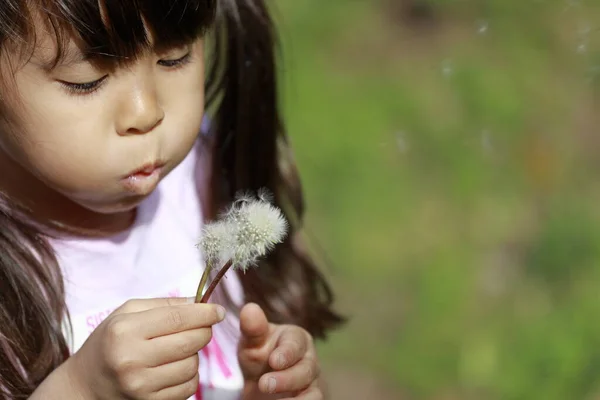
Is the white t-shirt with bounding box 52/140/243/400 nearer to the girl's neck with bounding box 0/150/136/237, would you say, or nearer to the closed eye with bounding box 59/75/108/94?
the girl's neck with bounding box 0/150/136/237

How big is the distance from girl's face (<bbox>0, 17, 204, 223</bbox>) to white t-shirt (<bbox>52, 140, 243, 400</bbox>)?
150 millimetres

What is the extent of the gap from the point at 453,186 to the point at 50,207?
1043 millimetres

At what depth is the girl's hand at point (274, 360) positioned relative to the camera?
3.61 ft

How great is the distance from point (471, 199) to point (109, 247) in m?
0.97

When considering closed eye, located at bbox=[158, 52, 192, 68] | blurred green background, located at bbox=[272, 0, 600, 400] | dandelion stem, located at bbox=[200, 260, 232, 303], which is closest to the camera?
dandelion stem, located at bbox=[200, 260, 232, 303]

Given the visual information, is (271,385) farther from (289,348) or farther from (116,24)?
(116,24)

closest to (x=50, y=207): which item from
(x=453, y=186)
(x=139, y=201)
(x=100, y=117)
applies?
(x=139, y=201)

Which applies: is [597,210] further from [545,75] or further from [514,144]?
[545,75]

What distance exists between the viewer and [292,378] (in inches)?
44.0

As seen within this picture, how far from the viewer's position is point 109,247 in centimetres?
121

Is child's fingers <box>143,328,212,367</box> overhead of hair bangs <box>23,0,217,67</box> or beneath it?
beneath

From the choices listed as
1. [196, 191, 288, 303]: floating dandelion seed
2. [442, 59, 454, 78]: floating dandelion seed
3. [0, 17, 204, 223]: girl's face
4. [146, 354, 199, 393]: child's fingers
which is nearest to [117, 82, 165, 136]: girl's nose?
[0, 17, 204, 223]: girl's face

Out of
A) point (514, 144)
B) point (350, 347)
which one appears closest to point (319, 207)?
point (350, 347)

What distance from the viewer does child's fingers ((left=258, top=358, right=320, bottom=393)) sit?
1.09m
